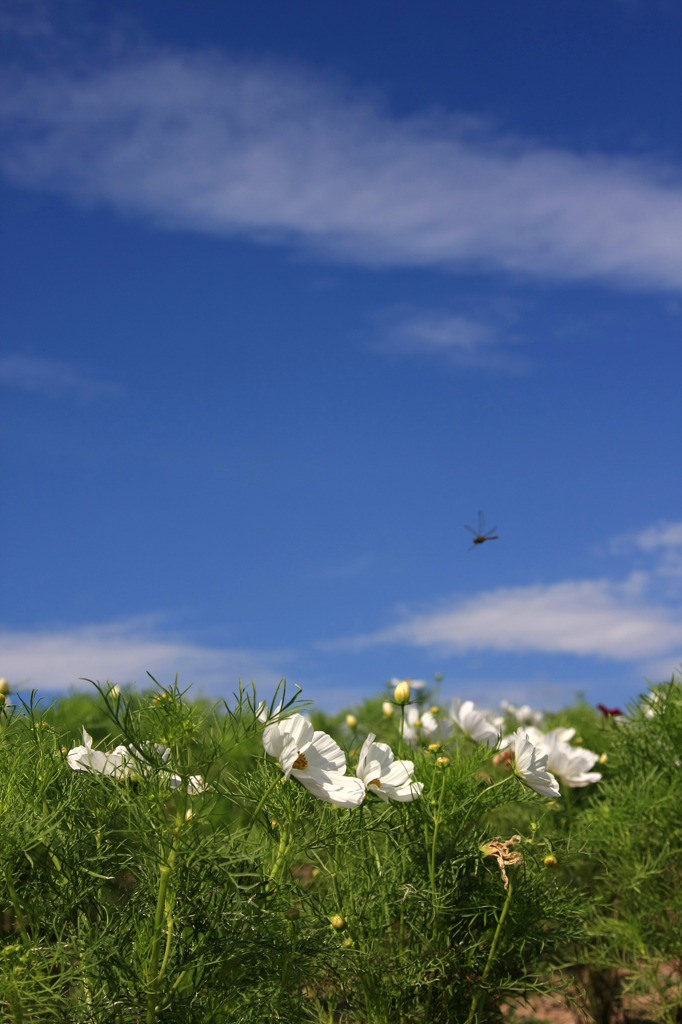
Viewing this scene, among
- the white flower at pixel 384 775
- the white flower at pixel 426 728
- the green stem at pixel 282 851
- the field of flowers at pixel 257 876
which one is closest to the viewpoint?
the field of flowers at pixel 257 876

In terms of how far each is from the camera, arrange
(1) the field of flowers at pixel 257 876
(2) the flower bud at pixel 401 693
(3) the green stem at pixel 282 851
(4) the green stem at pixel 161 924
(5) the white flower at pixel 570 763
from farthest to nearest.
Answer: (5) the white flower at pixel 570 763 → (2) the flower bud at pixel 401 693 → (3) the green stem at pixel 282 851 → (1) the field of flowers at pixel 257 876 → (4) the green stem at pixel 161 924

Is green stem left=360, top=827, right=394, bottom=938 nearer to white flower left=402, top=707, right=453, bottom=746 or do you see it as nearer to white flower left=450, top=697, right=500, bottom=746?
white flower left=450, top=697, right=500, bottom=746

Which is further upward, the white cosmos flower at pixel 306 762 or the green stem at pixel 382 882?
the white cosmos flower at pixel 306 762

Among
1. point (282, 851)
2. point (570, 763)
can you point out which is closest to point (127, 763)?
point (282, 851)

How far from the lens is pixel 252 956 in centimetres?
212

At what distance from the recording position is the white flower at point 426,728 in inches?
161

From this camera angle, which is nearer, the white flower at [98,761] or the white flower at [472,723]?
the white flower at [98,761]

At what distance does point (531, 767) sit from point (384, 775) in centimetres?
41

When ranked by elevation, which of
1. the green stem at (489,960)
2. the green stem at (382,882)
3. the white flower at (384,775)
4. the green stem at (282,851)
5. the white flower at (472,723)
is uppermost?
the white flower at (472,723)

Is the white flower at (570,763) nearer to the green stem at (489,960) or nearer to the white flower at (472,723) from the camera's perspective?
the white flower at (472,723)

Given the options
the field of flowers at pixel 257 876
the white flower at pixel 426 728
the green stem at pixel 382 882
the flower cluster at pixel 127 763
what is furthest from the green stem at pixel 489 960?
the white flower at pixel 426 728

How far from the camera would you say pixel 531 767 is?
8.11 feet

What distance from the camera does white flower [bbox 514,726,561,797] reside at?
246 cm

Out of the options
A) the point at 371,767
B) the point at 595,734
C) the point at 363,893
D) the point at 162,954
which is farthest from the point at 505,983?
the point at 595,734
